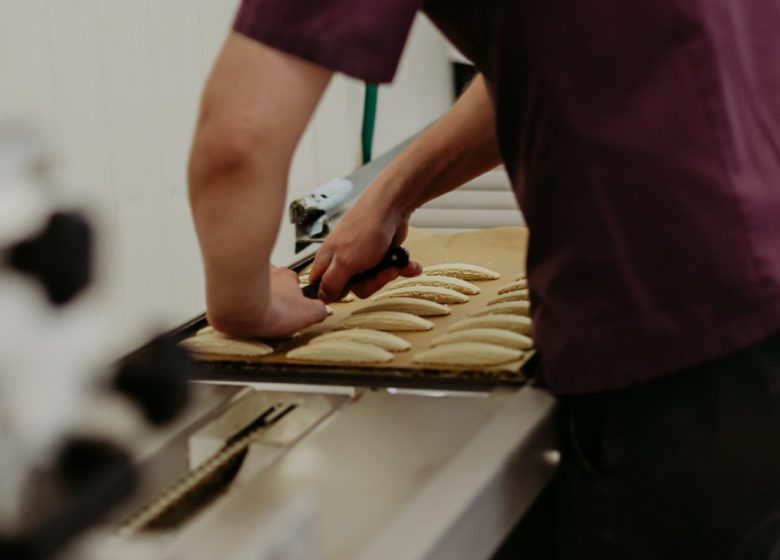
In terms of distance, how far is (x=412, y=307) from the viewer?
1300mm

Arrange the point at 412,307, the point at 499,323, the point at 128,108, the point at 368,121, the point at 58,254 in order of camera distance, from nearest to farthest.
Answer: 1. the point at 58,254
2. the point at 499,323
3. the point at 412,307
4. the point at 128,108
5. the point at 368,121

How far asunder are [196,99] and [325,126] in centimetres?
60

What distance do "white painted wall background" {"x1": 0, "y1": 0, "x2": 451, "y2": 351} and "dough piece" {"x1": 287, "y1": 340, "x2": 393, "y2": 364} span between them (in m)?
0.76

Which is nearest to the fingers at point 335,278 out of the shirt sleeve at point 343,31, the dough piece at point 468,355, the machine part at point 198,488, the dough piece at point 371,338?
the dough piece at point 371,338

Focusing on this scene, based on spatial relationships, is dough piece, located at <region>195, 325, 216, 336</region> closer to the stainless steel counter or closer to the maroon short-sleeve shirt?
the stainless steel counter

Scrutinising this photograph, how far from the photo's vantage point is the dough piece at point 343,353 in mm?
1121

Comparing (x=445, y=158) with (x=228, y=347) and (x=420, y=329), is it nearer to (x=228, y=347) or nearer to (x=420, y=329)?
(x=420, y=329)

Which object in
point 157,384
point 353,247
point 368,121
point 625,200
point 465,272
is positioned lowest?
point 368,121

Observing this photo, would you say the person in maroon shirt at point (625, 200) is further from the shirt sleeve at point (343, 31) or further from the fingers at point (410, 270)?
the fingers at point (410, 270)

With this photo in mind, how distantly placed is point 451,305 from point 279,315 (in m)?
0.26

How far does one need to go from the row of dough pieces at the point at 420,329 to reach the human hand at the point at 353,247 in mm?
48

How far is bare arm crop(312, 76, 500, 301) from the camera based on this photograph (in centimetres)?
129

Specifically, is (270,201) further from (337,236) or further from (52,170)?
(52,170)

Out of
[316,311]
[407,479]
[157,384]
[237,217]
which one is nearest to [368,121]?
[316,311]
